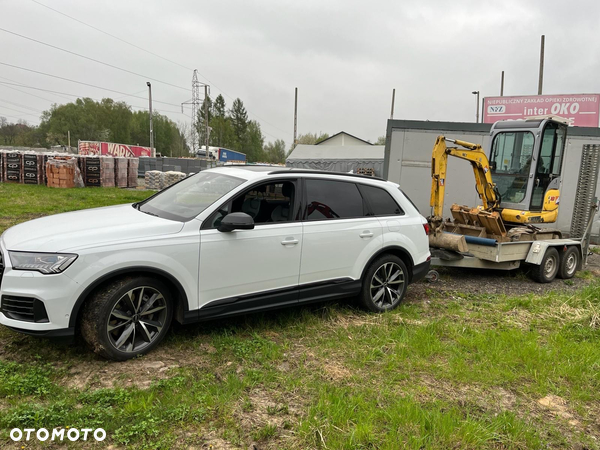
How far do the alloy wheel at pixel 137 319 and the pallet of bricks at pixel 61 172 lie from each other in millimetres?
20149

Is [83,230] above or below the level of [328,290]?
above

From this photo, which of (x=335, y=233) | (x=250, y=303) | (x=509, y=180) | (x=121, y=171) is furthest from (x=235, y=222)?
(x=121, y=171)

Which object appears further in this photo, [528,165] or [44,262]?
[528,165]

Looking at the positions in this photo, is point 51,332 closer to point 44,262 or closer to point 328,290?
point 44,262

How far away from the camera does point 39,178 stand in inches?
867

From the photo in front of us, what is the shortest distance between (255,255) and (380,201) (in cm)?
202

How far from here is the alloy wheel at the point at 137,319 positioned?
3.67 m

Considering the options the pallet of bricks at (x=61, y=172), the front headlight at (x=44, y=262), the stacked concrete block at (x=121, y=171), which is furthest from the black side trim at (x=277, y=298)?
the stacked concrete block at (x=121, y=171)

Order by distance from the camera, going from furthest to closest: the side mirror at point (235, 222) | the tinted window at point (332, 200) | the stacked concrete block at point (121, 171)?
the stacked concrete block at point (121, 171)
the tinted window at point (332, 200)
the side mirror at point (235, 222)

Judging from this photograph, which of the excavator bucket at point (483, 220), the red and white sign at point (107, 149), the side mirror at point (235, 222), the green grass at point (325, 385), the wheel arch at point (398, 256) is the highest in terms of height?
the red and white sign at point (107, 149)

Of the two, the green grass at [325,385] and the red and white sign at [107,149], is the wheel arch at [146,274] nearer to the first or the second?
the green grass at [325,385]

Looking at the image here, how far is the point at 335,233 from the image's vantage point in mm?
4902

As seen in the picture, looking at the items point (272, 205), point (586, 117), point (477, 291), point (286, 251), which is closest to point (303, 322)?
point (286, 251)

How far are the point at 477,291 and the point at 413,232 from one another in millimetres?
2303
